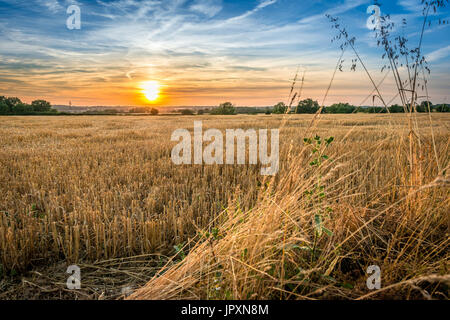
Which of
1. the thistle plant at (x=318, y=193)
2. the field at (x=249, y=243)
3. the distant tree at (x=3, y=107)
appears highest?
the distant tree at (x=3, y=107)

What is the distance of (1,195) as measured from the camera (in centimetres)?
454

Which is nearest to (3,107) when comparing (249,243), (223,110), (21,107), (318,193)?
(21,107)

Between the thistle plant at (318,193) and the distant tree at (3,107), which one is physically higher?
the distant tree at (3,107)

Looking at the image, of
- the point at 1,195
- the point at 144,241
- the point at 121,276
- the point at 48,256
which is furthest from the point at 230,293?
the point at 1,195

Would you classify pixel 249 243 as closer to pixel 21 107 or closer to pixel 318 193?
pixel 318 193

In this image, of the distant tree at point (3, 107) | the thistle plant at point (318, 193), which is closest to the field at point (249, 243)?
the thistle plant at point (318, 193)

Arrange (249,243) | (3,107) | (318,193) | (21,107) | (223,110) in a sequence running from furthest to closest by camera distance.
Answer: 1. (223,110)
2. (21,107)
3. (3,107)
4. (318,193)
5. (249,243)

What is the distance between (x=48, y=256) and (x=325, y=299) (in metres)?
2.95

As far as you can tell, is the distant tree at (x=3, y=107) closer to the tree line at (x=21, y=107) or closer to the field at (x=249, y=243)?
the tree line at (x=21, y=107)

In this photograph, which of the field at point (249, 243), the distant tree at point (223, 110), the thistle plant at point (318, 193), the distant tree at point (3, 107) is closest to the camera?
the field at point (249, 243)

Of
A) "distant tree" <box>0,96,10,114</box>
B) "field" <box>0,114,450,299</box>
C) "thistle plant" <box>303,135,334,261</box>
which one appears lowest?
"field" <box>0,114,450,299</box>

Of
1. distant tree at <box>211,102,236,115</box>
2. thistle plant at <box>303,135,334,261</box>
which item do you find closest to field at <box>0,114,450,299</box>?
thistle plant at <box>303,135,334,261</box>

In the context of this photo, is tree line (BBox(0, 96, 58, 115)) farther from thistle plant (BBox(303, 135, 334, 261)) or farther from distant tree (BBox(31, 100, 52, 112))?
thistle plant (BBox(303, 135, 334, 261))

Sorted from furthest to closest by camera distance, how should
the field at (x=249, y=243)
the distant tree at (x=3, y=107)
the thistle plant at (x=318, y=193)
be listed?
1. the distant tree at (x=3, y=107)
2. the thistle plant at (x=318, y=193)
3. the field at (x=249, y=243)
